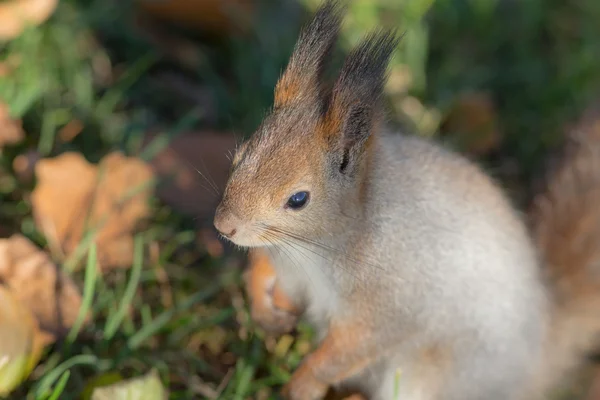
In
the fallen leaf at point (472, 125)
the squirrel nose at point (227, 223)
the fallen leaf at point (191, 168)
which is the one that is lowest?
the fallen leaf at point (191, 168)

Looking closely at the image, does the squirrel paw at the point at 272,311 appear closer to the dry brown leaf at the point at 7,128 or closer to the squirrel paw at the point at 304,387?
the squirrel paw at the point at 304,387

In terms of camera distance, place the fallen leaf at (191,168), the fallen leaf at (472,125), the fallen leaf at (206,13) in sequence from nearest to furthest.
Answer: the fallen leaf at (191,168), the fallen leaf at (472,125), the fallen leaf at (206,13)

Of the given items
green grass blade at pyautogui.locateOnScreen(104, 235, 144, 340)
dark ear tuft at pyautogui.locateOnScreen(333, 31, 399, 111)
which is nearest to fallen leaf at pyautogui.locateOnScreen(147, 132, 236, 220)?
green grass blade at pyautogui.locateOnScreen(104, 235, 144, 340)

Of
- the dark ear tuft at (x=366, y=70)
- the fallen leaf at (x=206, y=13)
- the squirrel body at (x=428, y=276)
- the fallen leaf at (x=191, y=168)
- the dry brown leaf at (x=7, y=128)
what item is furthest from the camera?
the fallen leaf at (x=206, y=13)

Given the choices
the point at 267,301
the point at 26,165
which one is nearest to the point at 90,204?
the point at 26,165

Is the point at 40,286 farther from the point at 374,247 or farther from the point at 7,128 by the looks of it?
the point at 374,247

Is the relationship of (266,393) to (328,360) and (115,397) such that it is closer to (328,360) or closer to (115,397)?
(328,360)

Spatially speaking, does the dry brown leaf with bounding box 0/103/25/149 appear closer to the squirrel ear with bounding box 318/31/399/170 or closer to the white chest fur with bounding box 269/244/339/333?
the white chest fur with bounding box 269/244/339/333

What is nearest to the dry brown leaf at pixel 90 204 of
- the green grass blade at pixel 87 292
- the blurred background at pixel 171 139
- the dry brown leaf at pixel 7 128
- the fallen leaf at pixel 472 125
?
the blurred background at pixel 171 139
